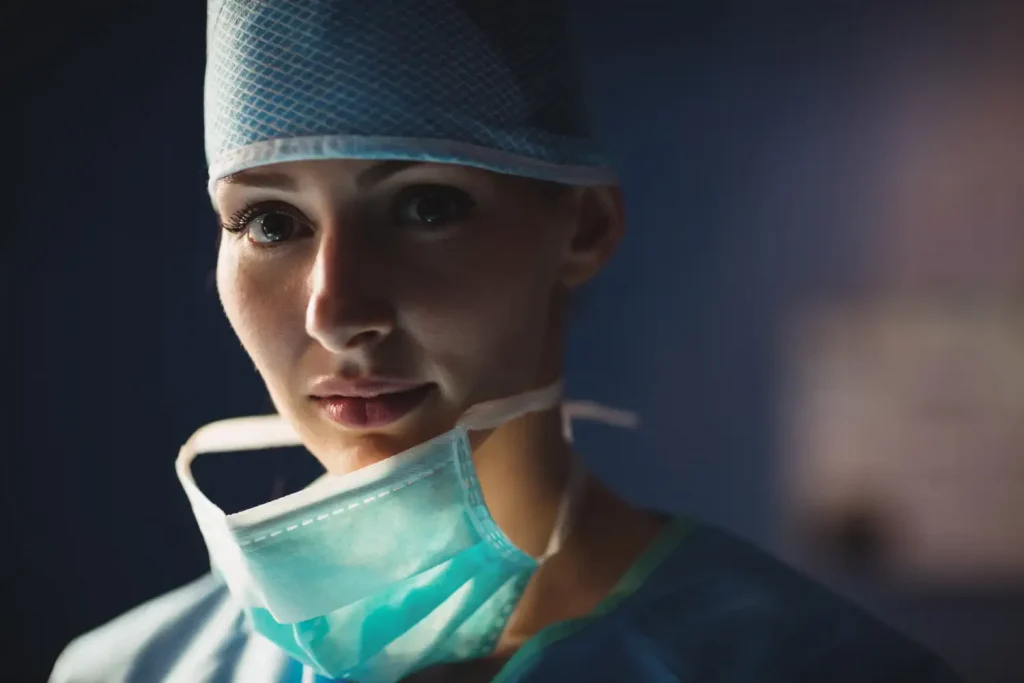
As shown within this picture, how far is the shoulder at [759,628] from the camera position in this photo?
85 centimetres

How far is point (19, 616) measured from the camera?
1445 mm

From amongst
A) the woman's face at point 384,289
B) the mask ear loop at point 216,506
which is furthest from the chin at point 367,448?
the mask ear loop at point 216,506

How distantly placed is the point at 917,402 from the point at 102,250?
1.37m

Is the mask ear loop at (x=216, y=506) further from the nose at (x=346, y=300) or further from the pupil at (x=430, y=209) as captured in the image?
the pupil at (x=430, y=209)

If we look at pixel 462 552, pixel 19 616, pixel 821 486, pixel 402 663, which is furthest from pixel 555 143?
pixel 19 616

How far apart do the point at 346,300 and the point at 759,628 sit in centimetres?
50

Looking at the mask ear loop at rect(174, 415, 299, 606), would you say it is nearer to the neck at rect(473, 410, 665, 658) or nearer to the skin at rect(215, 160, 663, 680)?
the skin at rect(215, 160, 663, 680)

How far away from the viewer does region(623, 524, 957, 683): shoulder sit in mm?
849

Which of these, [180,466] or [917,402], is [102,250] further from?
[917,402]

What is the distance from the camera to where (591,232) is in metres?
0.96

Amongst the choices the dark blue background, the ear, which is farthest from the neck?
the dark blue background

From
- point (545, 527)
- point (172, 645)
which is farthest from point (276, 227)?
point (172, 645)

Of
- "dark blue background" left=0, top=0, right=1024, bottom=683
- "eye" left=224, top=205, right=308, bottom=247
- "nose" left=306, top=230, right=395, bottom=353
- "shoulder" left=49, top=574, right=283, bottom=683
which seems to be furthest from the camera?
"dark blue background" left=0, top=0, right=1024, bottom=683

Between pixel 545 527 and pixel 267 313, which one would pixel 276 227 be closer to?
pixel 267 313
